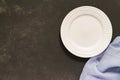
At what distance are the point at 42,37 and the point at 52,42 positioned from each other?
50mm

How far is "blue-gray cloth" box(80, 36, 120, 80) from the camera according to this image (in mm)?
1114

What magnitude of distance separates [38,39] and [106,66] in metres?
0.33

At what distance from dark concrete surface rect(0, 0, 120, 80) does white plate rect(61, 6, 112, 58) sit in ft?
0.20

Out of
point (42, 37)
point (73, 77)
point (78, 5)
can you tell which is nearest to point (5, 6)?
point (42, 37)

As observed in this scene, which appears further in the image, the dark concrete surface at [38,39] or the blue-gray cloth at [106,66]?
the dark concrete surface at [38,39]

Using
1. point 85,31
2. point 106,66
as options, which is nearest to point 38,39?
point 85,31

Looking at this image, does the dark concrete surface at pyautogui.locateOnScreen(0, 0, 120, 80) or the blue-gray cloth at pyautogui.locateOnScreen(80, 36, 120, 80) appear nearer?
the blue-gray cloth at pyautogui.locateOnScreen(80, 36, 120, 80)

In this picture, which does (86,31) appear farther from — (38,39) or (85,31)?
(38,39)

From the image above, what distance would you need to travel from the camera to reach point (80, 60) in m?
1.21

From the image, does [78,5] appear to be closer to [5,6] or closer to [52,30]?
[52,30]

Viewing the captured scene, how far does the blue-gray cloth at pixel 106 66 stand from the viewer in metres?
1.11

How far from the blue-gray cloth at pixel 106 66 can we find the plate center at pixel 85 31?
0.23 ft

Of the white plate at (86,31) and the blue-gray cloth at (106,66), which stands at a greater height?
the white plate at (86,31)

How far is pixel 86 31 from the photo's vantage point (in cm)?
118
